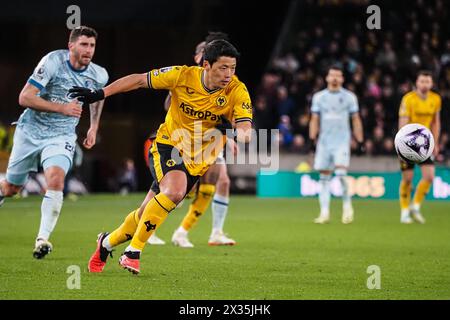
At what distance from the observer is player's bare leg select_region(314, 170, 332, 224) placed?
1525 cm

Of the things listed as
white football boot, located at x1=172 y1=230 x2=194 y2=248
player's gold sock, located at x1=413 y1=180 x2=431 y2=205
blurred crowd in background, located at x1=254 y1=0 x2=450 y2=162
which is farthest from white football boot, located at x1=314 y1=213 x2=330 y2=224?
blurred crowd in background, located at x1=254 y1=0 x2=450 y2=162

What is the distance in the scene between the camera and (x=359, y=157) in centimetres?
2383

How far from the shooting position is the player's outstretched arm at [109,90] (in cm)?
766

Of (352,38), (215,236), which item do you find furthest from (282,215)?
(352,38)

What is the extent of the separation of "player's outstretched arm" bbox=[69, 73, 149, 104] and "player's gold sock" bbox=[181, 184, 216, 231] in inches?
129

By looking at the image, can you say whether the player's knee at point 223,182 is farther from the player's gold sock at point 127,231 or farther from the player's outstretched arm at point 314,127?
the player's outstretched arm at point 314,127

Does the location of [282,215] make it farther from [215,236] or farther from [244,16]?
[244,16]

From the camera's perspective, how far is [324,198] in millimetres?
15453

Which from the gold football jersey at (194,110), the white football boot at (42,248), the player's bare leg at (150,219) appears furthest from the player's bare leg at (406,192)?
the player's bare leg at (150,219)

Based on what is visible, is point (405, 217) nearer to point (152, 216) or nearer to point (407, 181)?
point (407, 181)

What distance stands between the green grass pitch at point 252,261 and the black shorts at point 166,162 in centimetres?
82

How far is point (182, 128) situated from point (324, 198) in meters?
7.52

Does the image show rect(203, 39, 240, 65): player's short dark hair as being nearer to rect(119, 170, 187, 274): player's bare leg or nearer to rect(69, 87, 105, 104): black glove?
rect(69, 87, 105, 104): black glove

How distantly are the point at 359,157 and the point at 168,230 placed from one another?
11.2 meters
